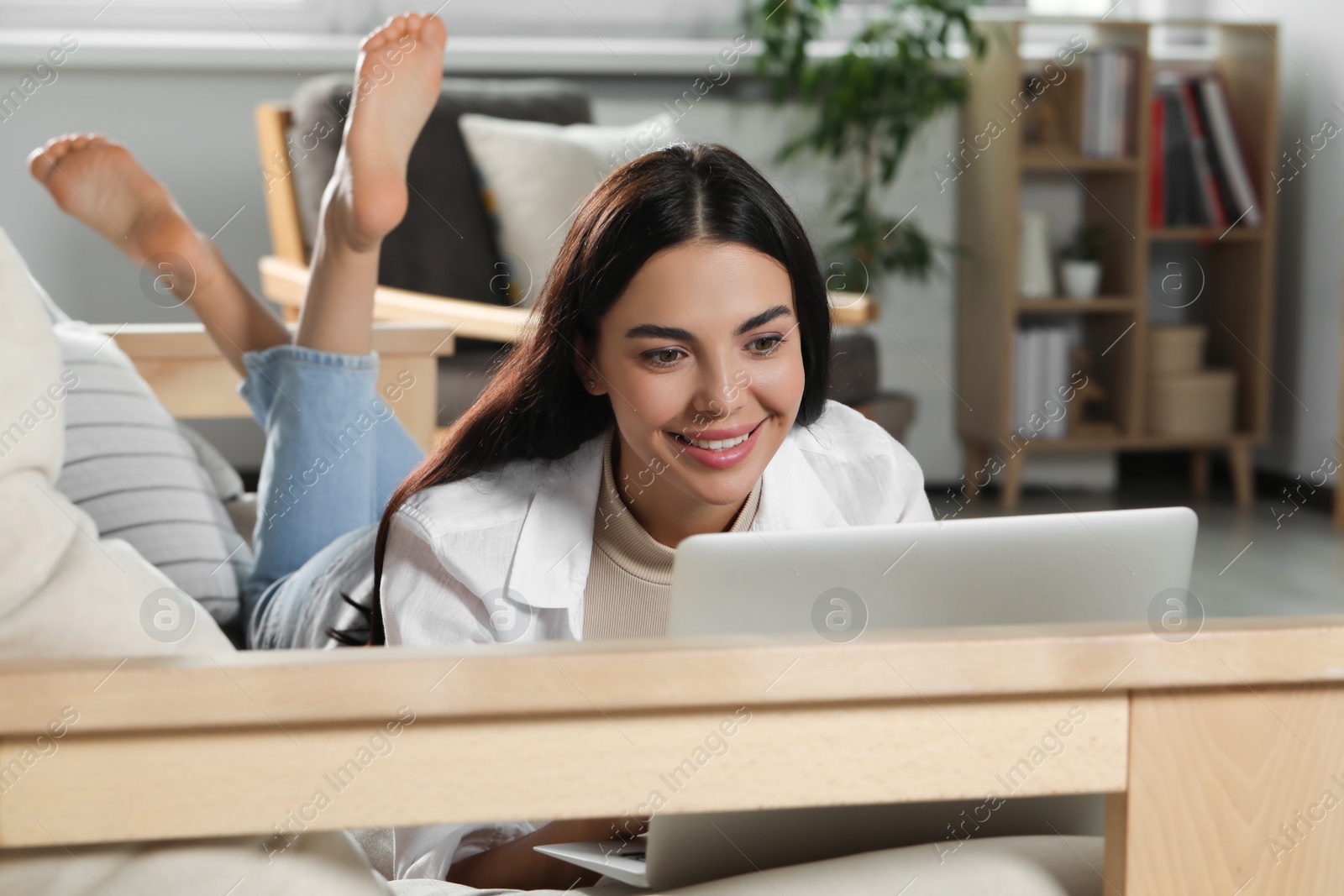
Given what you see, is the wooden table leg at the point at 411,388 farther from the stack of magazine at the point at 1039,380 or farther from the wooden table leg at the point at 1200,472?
the wooden table leg at the point at 1200,472

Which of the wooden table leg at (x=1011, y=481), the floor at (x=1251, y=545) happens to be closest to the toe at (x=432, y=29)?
the floor at (x=1251, y=545)

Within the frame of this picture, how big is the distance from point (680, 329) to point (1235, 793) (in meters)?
0.54

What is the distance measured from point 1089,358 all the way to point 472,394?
2.00 meters

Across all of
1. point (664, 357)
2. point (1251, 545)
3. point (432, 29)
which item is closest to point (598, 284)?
point (664, 357)

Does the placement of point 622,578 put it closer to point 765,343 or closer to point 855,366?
point 765,343

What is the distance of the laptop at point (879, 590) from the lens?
0.61 meters

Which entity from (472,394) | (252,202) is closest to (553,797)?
(472,394)

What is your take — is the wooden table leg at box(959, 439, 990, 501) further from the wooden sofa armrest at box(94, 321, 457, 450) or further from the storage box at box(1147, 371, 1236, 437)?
the wooden sofa armrest at box(94, 321, 457, 450)

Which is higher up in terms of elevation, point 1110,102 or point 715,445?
point 1110,102

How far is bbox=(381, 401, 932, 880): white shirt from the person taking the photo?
3.04 ft

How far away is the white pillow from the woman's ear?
4.86ft

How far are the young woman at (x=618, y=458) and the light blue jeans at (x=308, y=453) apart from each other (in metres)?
0.11

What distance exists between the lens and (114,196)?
1551mm

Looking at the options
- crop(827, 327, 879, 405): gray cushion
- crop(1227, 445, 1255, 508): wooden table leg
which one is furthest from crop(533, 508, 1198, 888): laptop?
crop(1227, 445, 1255, 508): wooden table leg
